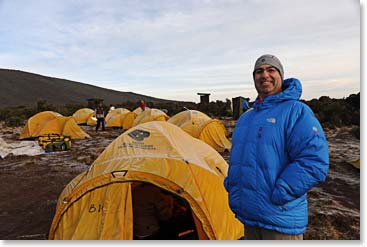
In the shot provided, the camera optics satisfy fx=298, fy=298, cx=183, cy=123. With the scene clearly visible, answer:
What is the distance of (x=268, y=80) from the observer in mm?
2055

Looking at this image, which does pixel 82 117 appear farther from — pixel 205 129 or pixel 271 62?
pixel 271 62

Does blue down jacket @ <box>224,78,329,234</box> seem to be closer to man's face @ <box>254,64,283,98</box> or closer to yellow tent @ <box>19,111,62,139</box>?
man's face @ <box>254,64,283,98</box>

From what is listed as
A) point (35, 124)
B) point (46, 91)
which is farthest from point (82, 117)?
point (46, 91)

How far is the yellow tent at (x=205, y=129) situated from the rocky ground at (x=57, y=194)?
10.3ft

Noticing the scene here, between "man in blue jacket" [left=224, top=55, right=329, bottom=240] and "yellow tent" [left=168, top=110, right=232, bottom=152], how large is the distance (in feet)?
24.6

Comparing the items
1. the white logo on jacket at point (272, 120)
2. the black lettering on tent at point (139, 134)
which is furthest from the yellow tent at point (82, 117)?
the white logo on jacket at point (272, 120)

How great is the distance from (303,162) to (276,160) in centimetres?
17

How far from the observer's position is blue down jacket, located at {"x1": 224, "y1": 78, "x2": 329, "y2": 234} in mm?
1816

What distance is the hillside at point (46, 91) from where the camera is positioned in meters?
62.8

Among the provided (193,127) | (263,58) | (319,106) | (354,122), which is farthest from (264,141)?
(319,106)

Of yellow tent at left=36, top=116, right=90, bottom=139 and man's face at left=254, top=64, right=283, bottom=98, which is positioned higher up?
man's face at left=254, top=64, right=283, bottom=98

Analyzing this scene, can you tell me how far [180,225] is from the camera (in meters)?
4.22

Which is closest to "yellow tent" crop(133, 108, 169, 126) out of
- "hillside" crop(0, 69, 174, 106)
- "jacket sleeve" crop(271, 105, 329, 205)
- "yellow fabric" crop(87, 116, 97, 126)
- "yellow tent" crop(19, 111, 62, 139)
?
"yellow tent" crop(19, 111, 62, 139)

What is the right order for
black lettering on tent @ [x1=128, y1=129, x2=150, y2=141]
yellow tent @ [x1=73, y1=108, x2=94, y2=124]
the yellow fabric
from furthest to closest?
yellow tent @ [x1=73, y1=108, x2=94, y2=124] < the yellow fabric < black lettering on tent @ [x1=128, y1=129, x2=150, y2=141]
